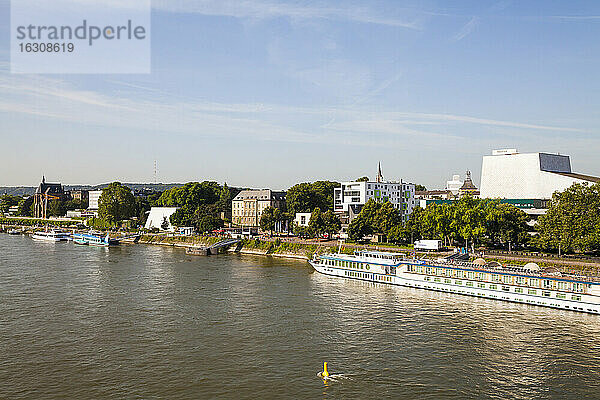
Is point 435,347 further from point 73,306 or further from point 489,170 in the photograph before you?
point 489,170

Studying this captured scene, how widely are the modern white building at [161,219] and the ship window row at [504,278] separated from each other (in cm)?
8585

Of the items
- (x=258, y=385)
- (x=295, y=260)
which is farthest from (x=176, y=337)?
(x=295, y=260)

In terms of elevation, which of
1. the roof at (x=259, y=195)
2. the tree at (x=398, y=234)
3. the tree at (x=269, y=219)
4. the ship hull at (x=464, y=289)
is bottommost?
the ship hull at (x=464, y=289)

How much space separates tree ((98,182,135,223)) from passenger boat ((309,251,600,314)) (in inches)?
3601

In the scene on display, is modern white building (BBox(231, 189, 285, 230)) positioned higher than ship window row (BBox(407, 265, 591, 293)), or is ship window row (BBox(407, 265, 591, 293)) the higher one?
modern white building (BBox(231, 189, 285, 230))

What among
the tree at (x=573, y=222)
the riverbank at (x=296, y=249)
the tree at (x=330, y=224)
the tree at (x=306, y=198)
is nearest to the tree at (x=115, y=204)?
the riverbank at (x=296, y=249)

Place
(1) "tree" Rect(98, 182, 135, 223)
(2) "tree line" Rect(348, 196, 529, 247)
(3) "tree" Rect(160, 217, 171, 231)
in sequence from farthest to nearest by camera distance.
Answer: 1. (1) "tree" Rect(98, 182, 135, 223)
2. (3) "tree" Rect(160, 217, 171, 231)
3. (2) "tree line" Rect(348, 196, 529, 247)

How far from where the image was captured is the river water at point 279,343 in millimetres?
26500

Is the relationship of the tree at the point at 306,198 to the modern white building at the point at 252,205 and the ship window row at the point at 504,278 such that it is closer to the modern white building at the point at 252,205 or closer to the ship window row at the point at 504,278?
the modern white building at the point at 252,205

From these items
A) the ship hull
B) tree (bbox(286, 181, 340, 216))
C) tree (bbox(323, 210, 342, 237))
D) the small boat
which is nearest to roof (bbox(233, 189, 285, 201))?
tree (bbox(286, 181, 340, 216))

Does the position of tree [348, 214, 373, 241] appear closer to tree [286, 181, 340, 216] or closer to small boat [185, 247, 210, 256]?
small boat [185, 247, 210, 256]

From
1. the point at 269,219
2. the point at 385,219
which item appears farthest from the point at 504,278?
the point at 269,219

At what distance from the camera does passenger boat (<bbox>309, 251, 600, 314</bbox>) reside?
143 ft

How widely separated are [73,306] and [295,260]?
41511mm
